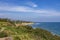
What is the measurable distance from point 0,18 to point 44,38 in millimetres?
8866

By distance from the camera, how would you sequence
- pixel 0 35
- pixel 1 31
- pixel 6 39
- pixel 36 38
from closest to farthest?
pixel 6 39 < pixel 0 35 < pixel 1 31 < pixel 36 38

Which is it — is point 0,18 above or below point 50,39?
above

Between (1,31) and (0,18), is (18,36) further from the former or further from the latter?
(0,18)

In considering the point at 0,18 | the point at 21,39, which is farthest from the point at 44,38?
the point at 0,18

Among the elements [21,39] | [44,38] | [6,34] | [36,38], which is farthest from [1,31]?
[44,38]

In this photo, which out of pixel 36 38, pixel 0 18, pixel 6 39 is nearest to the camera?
pixel 6 39

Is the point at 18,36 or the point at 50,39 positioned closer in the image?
the point at 18,36

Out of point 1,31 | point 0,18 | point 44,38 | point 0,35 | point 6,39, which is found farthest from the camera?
point 0,18

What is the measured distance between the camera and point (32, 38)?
1524 cm

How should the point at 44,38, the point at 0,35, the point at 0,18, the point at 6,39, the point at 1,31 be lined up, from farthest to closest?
the point at 0,18, the point at 44,38, the point at 1,31, the point at 0,35, the point at 6,39

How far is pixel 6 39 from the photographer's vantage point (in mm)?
12406

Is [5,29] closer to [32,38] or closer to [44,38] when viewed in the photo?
[32,38]

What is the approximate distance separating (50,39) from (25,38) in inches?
135

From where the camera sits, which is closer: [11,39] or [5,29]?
[11,39]
